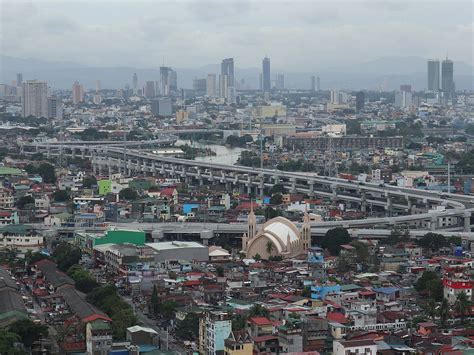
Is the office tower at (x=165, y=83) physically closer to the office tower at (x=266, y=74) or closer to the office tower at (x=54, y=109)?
the office tower at (x=266, y=74)

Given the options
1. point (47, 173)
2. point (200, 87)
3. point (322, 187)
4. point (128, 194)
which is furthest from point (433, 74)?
point (128, 194)

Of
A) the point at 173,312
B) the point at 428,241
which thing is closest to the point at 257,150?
the point at 428,241

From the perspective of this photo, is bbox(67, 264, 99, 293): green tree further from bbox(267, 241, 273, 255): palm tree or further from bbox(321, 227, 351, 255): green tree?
bbox(321, 227, 351, 255): green tree

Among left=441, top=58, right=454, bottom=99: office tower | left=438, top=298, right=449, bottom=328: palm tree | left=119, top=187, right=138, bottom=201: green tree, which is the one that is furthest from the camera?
left=441, top=58, right=454, bottom=99: office tower

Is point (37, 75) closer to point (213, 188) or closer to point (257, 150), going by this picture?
point (257, 150)

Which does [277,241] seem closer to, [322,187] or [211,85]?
[322,187]

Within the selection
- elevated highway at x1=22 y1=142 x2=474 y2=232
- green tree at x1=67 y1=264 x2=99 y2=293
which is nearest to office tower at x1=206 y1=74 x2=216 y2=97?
elevated highway at x1=22 y1=142 x2=474 y2=232
